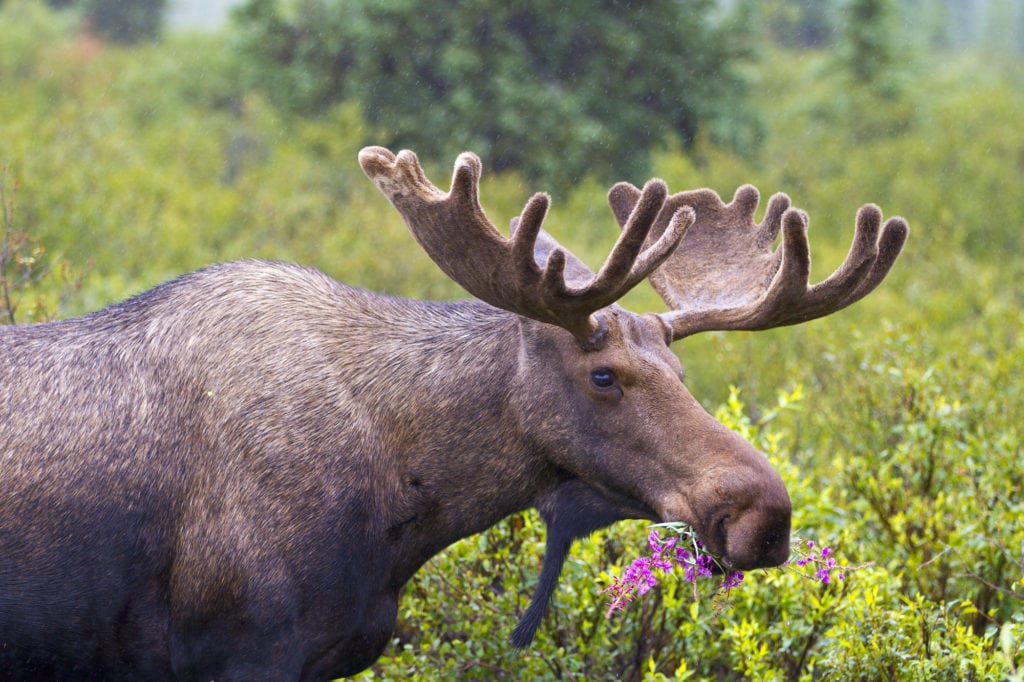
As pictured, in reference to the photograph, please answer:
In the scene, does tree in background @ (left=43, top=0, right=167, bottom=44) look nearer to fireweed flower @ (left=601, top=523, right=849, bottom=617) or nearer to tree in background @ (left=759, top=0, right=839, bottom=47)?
tree in background @ (left=759, top=0, right=839, bottom=47)

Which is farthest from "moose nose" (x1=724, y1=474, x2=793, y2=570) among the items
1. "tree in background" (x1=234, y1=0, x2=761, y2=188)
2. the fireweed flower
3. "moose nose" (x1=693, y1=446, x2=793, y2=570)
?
"tree in background" (x1=234, y1=0, x2=761, y2=188)

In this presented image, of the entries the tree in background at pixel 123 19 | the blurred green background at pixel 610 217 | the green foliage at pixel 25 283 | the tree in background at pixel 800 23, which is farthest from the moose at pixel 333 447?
the tree in background at pixel 800 23

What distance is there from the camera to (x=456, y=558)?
16.4 ft

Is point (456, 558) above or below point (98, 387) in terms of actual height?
below

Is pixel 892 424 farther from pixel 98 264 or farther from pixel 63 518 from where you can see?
pixel 98 264

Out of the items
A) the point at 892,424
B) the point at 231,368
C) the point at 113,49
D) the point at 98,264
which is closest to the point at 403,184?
the point at 231,368

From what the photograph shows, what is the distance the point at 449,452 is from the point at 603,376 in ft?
1.80

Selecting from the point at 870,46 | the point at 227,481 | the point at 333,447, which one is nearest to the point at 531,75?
the point at 870,46

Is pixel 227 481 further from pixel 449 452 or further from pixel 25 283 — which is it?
pixel 25 283

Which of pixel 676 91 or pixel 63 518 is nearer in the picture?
pixel 63 518

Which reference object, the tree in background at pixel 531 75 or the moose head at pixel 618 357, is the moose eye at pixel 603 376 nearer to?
the moose head at pixel 618 357

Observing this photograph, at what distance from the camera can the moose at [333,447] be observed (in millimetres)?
3590

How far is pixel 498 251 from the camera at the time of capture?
143 inches

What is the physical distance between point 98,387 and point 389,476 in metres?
0.95
